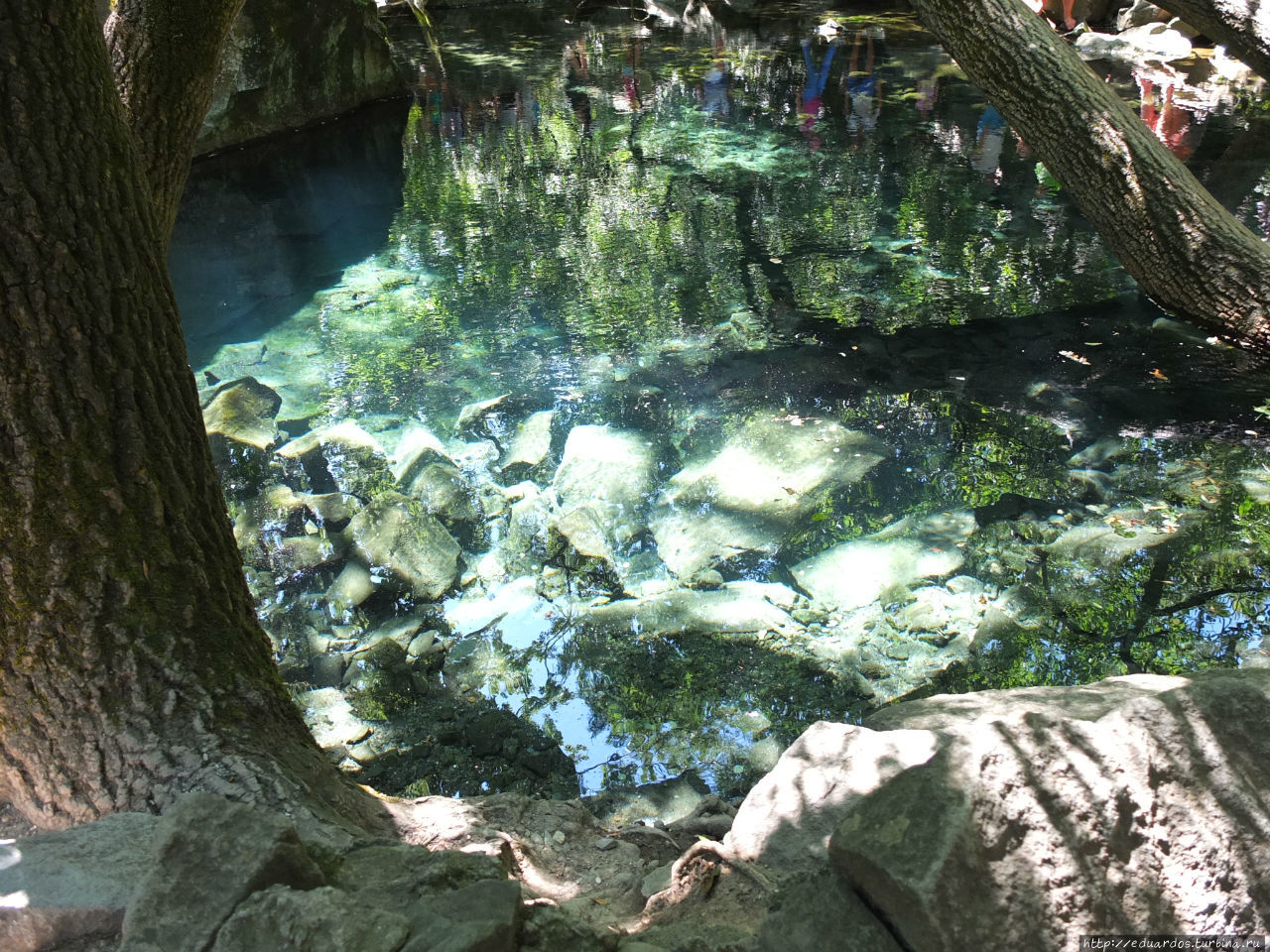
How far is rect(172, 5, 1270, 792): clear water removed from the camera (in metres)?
3.75

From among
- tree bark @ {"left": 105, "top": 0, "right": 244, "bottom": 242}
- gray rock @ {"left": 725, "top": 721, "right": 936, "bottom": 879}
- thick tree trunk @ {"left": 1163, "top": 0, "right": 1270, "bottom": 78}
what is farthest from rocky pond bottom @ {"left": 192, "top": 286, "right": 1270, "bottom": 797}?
thick tree trunk @ {"left": 1163, "top": 0, "right": 1270, "bottom": 78}

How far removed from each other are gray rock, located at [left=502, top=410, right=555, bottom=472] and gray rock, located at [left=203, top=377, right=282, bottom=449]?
4.38 ft

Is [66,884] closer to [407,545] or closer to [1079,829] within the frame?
[1079,829]

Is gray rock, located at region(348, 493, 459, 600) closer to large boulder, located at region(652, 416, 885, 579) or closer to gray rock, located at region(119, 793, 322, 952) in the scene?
large boulder, located at region(652, 416, 885, 579)

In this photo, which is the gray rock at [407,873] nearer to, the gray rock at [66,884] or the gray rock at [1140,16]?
the gray rock at [66,884]

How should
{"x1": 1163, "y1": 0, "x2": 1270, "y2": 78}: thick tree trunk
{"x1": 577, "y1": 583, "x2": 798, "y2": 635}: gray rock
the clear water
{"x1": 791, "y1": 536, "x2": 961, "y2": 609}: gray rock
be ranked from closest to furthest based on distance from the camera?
1. the clear water
2. {"x1": 577, "y1": 583, "x2": 798, "y2": 635}: gray rock
3. {"x1": 791, "y1": 536, "x2": 961, "y2": 609}: gray rock
4. {"x1": 1163, "y1": 0, "x2": 1270, "y2": 78}: thick tree trunk

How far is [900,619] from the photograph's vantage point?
3.88 m

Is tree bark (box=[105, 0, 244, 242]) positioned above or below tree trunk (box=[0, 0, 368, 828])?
above

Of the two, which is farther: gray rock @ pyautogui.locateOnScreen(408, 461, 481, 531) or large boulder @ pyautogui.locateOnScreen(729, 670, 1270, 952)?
gray rock @ pyautogui.locateOnScreen(408, 461, 481, 531)

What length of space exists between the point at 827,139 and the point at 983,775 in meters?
9.30

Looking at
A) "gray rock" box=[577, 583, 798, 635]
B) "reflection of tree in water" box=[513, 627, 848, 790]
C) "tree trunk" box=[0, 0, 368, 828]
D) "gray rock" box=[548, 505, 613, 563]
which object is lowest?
"reflection of tree in water" box=[513, 627, 848, 790]

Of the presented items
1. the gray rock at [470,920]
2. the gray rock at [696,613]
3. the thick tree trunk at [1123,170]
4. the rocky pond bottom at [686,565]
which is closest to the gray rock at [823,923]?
the gray rock at [470,920]

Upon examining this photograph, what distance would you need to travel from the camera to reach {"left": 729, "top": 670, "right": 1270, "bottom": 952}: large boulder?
1.58 meters

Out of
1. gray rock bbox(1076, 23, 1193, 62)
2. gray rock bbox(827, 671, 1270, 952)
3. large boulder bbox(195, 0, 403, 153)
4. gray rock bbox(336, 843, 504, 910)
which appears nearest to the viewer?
gray rock bbox(827, 671, 1270, 952)
